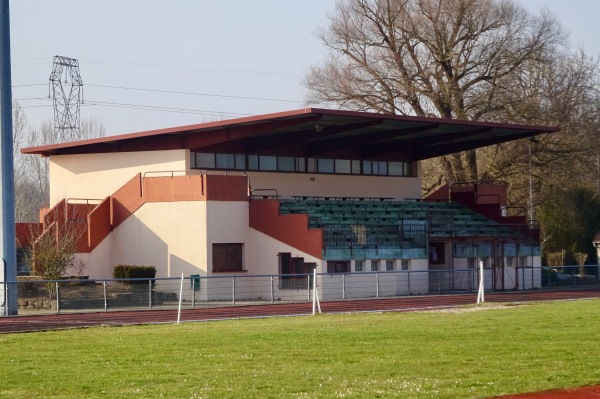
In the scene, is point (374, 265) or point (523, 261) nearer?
point (374, 265)

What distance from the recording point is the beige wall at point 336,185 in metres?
54.0

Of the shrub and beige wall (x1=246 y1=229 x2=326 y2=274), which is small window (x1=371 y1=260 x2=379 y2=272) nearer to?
beige wall (x1=246 y1=229 x2=326 y2=274)

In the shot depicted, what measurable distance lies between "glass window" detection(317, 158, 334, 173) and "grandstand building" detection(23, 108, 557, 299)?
60 millimetres

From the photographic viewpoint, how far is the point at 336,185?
56.9 meters

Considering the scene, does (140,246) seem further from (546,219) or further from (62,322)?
(546,219)

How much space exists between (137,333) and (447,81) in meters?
38.9

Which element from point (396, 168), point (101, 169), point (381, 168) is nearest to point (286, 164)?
point (381, 168)

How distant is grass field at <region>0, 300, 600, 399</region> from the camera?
15906 mm

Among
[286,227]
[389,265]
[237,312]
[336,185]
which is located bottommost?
[237,312]

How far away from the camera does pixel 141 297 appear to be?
38781mm

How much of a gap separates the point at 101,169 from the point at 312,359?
3519 cm

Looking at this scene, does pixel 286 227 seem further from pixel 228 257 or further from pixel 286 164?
pixel 286 164

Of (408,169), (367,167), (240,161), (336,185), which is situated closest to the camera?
(240,161)

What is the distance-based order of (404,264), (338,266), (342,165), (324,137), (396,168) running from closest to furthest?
(338,266) < (404,264) < (324,137) < (342,165) < (396,168)
